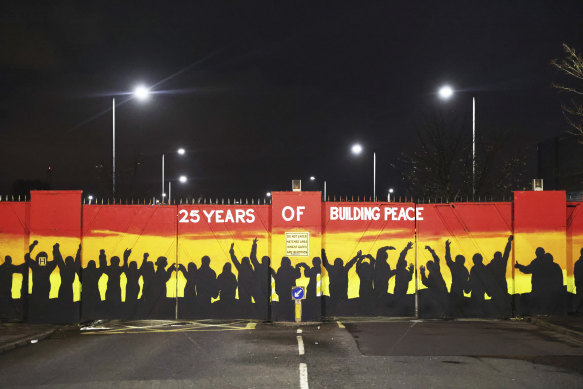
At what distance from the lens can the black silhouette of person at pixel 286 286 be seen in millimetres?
13883

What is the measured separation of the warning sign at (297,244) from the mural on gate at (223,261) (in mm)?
625

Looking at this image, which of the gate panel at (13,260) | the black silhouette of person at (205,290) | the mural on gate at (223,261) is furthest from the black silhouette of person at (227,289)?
the gate panel at (13,260)

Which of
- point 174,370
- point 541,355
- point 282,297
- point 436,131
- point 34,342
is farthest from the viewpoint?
point 436,131

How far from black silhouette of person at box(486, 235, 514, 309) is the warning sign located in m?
4.91

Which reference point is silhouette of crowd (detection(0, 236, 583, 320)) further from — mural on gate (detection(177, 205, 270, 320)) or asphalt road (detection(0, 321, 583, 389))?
asphalt road (detection(0, 321, 583, 389))

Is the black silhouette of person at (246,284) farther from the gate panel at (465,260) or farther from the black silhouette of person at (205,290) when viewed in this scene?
the gate panel at (465,260)

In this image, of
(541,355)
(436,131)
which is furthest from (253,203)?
(436,131)

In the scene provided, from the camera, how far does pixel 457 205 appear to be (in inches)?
568

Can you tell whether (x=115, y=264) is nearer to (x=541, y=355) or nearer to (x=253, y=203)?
(x=253, y=203)

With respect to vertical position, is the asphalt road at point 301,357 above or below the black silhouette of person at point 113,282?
below

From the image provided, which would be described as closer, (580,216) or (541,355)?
(541,355)

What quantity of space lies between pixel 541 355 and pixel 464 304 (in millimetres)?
4391

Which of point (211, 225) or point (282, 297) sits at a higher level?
point (211, 225)

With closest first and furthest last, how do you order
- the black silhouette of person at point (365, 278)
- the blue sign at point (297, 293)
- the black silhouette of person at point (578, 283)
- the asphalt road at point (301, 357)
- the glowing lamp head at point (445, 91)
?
the asphalt road at point (301, 357)
the blue sign at point (297, 293)
the black silhouette of person at point (365, 278)
the black silhouette of person at point (578, 283)
the glowing lamp head at point (445, 91)
